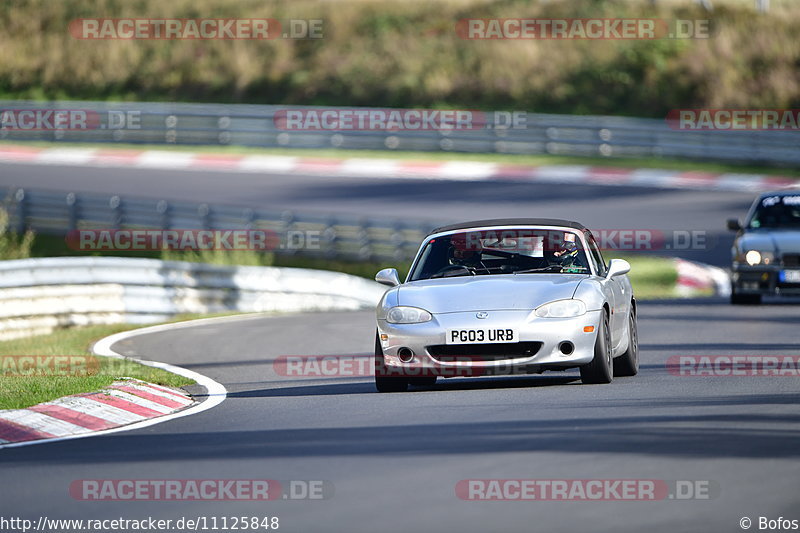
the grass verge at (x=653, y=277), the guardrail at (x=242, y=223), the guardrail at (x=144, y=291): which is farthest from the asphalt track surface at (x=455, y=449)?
the guardrail at (x=242, y=223)

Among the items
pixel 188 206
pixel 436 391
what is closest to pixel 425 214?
pixel 188 206

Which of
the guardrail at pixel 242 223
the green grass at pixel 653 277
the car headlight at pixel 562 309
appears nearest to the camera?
the car headlight at pixel 562 309

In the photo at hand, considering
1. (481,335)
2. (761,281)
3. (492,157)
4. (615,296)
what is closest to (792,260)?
(761,281)

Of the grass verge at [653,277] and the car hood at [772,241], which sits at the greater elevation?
the car hood at [772,241]

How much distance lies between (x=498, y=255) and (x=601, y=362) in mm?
1452

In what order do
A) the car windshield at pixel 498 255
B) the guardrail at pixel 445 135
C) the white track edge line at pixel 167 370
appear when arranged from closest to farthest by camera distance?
the white track edge line at pixel 167 370
the car windshield at pixel 498 255
the guardrail at pixel 445 135

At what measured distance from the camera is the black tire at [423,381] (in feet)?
38.4

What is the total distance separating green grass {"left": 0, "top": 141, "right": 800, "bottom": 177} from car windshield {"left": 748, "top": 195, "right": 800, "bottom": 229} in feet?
53.8

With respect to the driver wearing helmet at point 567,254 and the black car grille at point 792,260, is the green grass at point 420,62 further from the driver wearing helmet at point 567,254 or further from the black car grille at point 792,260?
the driver wearing helmet at point 567,254

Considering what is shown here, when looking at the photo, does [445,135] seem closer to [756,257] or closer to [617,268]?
→ [756,257]

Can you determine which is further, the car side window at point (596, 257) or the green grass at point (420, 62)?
the green grass at point (420, 62)

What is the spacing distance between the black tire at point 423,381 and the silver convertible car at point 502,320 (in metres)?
0.02

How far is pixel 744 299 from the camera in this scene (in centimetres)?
2030

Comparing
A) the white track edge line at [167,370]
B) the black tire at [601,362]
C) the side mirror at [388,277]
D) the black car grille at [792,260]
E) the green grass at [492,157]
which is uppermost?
the green grass at [492,157]
